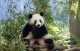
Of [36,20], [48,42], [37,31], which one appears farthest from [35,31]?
[48,42]

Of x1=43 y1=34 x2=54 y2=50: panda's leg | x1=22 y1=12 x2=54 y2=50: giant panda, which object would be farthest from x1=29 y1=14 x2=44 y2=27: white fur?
x1=43 y1=34 x2=54 y2=50: panda's leg

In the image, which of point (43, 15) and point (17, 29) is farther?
point (43, 15)

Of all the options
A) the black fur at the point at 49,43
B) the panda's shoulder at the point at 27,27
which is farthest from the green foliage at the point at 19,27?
the black fur at the point at 49,43

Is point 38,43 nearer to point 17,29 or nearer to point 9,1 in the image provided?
point 17,29

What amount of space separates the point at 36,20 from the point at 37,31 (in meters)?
0.15

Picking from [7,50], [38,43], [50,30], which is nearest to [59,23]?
[50,30]

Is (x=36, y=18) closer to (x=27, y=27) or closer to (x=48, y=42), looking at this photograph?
(x=27, y=27)

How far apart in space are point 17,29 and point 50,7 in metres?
0.63

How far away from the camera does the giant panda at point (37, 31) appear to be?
11.1 feet

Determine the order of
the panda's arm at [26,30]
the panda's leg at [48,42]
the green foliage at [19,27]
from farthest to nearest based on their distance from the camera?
the panda's leg at [48,42], the panda's arm at [26,30], the green foliage at [19,27]

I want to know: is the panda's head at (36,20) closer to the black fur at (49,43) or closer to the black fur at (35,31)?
the black fur at (35,31)

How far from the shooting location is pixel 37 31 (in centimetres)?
340

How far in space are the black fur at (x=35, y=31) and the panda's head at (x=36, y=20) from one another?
0.14ft

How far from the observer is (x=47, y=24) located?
3648mm
